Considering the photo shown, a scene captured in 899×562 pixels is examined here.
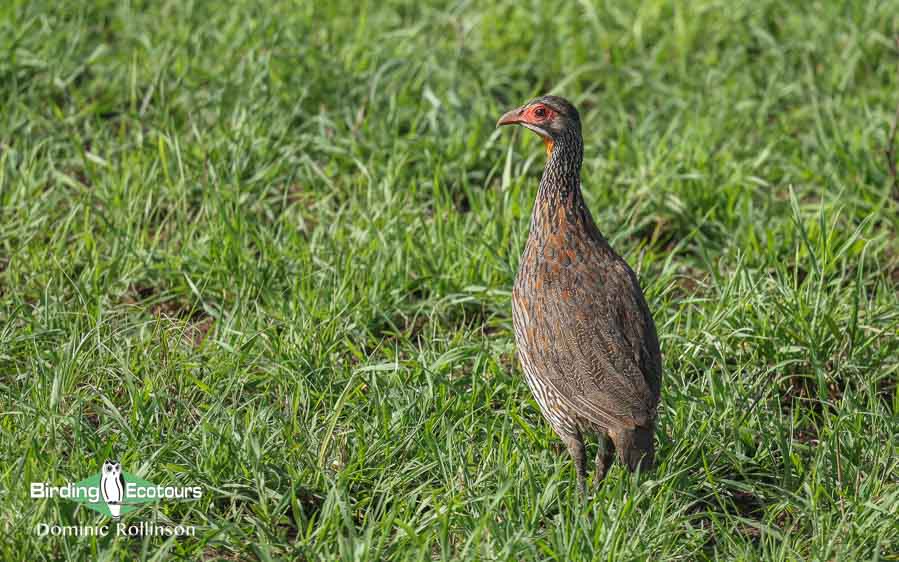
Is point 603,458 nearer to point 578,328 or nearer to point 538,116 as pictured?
point 578,328

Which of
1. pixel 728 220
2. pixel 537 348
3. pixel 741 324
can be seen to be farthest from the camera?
pixel 728 220

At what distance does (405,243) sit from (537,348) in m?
1.41

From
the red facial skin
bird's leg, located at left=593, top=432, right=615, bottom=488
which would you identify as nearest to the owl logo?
bird's leg, located at left=593, top=432, right=615, bottom=488

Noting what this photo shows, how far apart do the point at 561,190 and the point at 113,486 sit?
2.01 meters

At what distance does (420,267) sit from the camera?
5625mm

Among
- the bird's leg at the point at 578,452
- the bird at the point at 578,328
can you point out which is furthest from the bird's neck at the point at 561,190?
the bird's leg at the point at 578,452

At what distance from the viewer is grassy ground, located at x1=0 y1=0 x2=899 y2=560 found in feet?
13.9

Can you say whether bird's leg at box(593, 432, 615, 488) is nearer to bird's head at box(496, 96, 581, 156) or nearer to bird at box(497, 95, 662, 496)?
bird at box(497, 95, 662, 496)

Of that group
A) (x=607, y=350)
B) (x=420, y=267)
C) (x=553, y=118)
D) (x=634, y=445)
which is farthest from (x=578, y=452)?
(x=420, y=267)

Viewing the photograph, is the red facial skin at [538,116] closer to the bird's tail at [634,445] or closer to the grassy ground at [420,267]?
the grassy ground at [420,267]

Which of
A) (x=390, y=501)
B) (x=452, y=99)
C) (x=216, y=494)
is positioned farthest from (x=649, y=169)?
(x=216, y=494)

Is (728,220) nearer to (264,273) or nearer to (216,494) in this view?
(264,273)

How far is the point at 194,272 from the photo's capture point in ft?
18.2

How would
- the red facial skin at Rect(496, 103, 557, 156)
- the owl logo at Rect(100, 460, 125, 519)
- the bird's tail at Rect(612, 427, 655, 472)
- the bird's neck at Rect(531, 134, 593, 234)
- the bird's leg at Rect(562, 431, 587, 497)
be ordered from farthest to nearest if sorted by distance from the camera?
1. the red facial skin at Rect(496, 103, 557, 156)
2. the bird's neck at Rect(531, 134, 593, 234)
3. the bird's leg at Rect(562, 431, 587, 497)
4. the bird's tail at Rect(612, 427, 655, 472)
5. the owl logo at Rect(100, 460, 125, 519)
